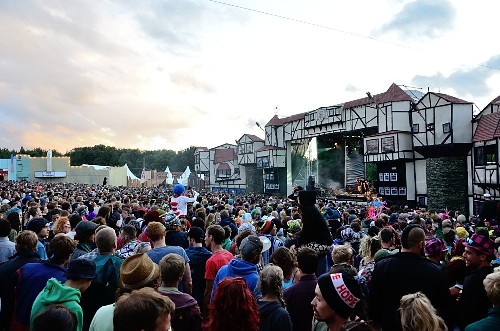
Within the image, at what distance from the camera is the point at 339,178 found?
143 feet

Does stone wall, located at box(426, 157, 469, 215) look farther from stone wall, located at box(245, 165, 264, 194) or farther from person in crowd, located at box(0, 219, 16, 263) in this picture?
person in crowd, located at box(0, 219, 16, 263)

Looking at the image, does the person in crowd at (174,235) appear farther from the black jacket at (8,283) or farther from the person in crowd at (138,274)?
the person in crowd at (138,274)

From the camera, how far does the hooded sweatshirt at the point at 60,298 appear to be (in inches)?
135

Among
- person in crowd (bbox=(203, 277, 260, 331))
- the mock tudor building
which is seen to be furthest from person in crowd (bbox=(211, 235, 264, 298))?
the mock tudor building

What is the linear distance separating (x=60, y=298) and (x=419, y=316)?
297 cm

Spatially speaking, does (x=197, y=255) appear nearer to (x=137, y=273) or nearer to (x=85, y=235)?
(x=85, y=235)

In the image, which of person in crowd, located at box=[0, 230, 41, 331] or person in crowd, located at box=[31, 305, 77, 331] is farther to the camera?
person in crowd, located at box=[0, 230, 41, 331]

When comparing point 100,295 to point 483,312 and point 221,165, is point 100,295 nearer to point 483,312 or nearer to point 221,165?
point 483,312

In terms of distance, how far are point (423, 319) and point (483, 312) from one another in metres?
1.92

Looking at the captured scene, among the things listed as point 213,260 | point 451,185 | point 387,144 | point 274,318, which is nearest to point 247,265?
point 213,260

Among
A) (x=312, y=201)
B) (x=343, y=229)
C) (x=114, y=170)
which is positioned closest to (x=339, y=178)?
(x=343, y=229)

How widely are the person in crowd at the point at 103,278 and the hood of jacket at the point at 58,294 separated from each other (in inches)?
24.7

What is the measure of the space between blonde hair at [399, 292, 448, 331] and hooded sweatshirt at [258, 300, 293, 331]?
3.61ft

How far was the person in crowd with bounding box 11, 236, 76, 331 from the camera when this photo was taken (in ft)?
14.0
